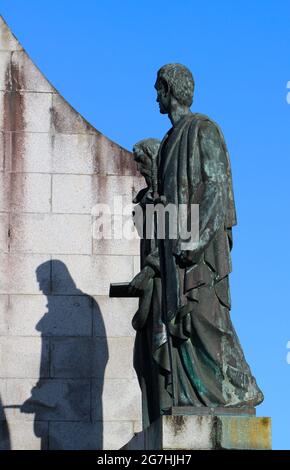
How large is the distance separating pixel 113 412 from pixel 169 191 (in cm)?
377

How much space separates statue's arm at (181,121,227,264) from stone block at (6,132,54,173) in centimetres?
391

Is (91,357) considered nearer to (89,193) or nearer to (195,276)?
(89,193)

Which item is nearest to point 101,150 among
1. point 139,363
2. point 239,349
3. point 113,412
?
point 113,412

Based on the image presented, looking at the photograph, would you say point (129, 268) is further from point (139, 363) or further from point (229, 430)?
point (229, 430)

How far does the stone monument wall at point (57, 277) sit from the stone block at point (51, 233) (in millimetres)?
10

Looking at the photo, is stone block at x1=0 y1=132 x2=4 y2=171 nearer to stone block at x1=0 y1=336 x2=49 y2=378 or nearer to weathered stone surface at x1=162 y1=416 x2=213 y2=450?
stone block at x1=0 y1=336 x2=49 y2=378

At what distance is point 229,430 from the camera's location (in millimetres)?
9617

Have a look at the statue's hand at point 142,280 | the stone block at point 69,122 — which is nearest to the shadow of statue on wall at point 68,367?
the stone block at point 69,122

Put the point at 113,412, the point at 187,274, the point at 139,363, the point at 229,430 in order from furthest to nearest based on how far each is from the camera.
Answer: the point at 113,412
the point at 139,363
the point at 187,274
the point at 229,430

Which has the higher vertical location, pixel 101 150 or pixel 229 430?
pixel 101 150

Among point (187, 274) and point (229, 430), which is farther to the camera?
point (187, 274)

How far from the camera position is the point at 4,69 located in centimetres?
1441

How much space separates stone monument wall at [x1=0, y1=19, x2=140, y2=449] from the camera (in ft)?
44.7

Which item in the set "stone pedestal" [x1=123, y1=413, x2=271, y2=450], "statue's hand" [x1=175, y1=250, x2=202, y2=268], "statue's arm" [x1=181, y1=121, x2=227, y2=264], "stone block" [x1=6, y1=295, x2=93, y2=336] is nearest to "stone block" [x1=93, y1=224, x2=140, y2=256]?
"stone block" [x1=6, y1=295, x2=93, y2=336]
